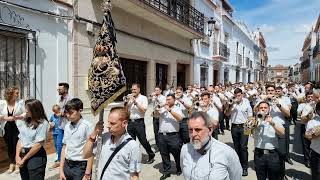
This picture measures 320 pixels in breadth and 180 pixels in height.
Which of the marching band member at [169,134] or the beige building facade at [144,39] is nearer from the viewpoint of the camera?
the marching band member at [169,134]

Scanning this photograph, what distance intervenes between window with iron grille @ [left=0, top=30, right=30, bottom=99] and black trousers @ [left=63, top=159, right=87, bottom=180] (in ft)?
11.1

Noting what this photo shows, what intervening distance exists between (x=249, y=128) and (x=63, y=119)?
336 cm

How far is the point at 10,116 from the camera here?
604 cm

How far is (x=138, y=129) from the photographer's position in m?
7.38

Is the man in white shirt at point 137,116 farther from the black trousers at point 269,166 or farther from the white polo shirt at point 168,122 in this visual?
the black trousers at point 269,166

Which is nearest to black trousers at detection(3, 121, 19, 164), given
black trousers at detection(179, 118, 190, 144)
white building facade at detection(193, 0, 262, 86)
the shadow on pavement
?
black trousers at detection(179, 118, 190, 144)

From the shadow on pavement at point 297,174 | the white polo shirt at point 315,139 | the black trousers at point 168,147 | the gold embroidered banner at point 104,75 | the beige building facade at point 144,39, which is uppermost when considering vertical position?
the beige building facade at point 144,39

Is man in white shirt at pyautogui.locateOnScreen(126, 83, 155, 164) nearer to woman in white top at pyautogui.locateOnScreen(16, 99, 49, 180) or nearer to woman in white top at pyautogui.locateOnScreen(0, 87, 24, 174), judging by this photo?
woman in white top at pyautogui.locateOnScreen(0, 87, 24, 174)

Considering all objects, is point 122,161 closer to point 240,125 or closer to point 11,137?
point 11,137

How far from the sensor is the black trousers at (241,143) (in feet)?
22.3

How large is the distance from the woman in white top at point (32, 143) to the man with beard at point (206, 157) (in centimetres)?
215

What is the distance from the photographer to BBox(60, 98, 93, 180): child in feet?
13.4

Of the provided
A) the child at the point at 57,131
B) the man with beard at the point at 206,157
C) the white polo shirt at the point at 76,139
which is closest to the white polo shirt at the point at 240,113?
the child at the point at 57,131

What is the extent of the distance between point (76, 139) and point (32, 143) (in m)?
0.58
